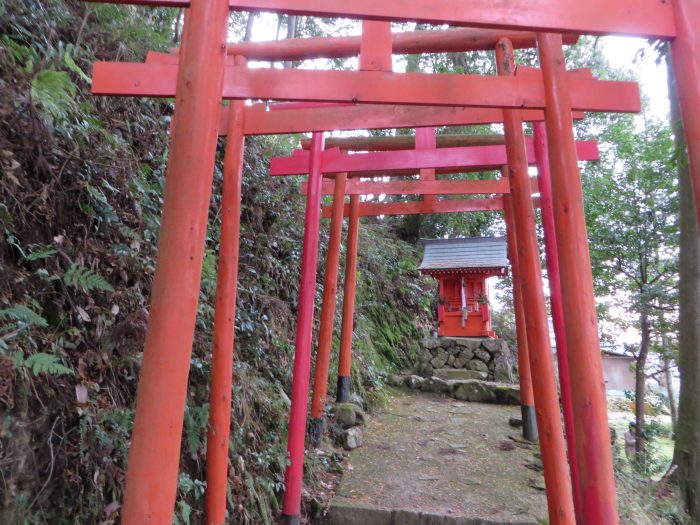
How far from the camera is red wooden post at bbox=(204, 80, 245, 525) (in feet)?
9.41

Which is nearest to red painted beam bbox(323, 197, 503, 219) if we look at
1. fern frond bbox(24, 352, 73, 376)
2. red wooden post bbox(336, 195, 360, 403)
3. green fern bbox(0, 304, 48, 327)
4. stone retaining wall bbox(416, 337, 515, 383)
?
red wooden post bbox(336, 195, 360, 403)

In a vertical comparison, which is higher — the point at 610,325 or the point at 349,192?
the point at 349,192

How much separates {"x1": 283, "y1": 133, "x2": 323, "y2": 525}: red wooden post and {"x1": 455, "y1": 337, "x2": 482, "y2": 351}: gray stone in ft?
17.4

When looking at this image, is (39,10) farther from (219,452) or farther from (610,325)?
(610,325)

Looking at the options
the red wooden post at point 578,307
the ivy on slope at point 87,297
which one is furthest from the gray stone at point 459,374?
the red wooden post at point 578,307

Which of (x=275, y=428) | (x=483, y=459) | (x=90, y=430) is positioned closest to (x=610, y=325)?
(x=483, y=459)

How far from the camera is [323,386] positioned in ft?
16.8

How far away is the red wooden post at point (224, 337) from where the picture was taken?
113 inches

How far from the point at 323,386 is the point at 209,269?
6.80 ft

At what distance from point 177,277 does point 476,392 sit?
21.5 feet

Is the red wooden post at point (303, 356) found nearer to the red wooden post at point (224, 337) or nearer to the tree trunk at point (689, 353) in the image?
the red wooden post at point (224, 337)

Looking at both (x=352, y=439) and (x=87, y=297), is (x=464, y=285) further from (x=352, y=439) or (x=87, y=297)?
(x=87, y=297)

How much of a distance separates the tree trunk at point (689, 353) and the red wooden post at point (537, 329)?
332 cm

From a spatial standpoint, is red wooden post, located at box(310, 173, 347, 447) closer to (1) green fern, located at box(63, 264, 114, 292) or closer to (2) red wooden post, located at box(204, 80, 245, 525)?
(2) red wooden post, located at box(204, 80, 245, 525)
